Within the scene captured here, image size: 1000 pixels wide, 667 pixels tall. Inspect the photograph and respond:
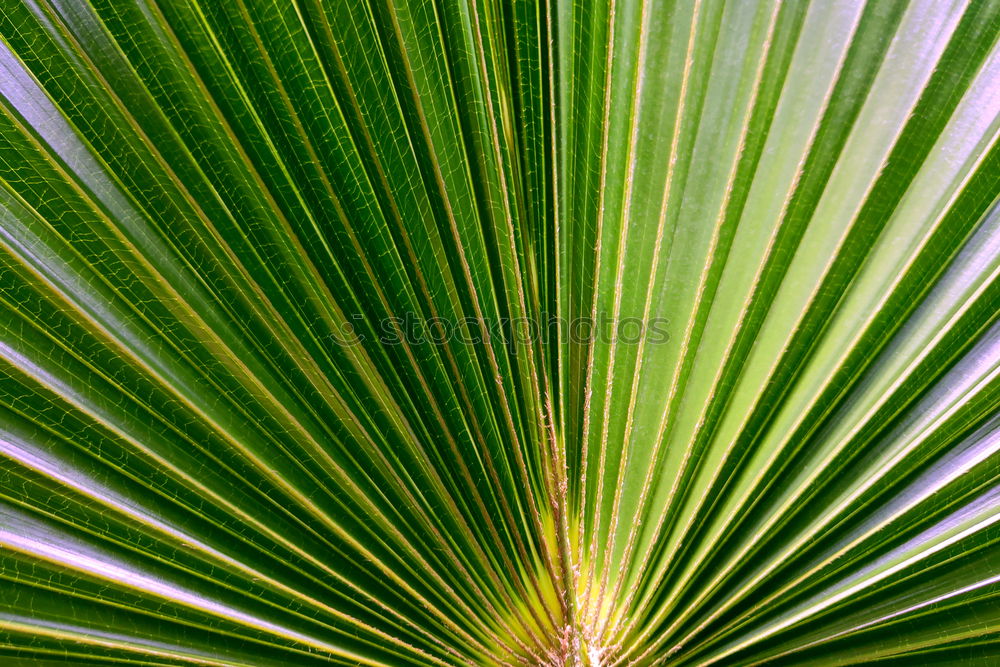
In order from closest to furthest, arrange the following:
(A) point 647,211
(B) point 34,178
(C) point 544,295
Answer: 1. (B) point 34,178
2. (A) point 647,211
3. (C) point 544,295

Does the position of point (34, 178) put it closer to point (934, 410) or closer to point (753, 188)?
point (753, 188)

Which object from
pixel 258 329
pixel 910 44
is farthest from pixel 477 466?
pixel 910 44

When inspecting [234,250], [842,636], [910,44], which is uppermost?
[910,44]

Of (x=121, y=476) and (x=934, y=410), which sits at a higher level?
(x=934, y=410)

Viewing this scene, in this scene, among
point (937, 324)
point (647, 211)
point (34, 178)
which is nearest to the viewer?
point (34, 178)

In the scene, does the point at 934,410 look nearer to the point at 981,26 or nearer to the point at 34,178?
the point at 981,26

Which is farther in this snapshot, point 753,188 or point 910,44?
point 753,188
